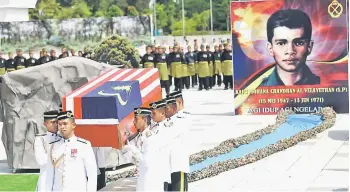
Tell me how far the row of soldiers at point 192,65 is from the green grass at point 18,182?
38.5 ft

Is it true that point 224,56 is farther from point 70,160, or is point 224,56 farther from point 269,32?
point 70,160

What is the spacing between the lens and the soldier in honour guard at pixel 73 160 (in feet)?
21.8

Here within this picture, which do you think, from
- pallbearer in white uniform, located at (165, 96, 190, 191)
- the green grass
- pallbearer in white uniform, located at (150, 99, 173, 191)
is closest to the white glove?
pallbearer in white uniform, located at (150, 99, 173, 191)

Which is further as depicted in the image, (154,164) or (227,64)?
(227,64)

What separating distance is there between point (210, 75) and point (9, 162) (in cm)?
1250

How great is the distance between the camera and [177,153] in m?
7.02

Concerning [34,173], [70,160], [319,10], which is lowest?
[34,173]

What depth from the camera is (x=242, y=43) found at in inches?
626

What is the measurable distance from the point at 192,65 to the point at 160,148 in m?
16.1

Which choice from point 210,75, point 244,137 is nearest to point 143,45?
point 210,75

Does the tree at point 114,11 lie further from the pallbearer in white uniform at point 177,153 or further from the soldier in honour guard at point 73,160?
the soldier in honour guard at point 73,160

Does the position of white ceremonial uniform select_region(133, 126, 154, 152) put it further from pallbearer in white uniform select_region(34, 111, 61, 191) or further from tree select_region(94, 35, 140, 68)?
tree select_region(94, 35, 140, 68)

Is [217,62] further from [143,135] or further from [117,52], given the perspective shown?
[143,135]

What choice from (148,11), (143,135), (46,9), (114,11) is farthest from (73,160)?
(148,11)
